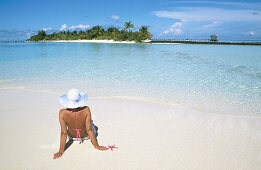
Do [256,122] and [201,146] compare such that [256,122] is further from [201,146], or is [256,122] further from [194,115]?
[201,146]

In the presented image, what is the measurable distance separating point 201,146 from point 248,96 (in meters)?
4.66

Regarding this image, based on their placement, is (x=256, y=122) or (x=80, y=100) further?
(x=256, y=122)

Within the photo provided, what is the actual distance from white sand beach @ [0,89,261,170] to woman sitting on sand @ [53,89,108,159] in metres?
0.30

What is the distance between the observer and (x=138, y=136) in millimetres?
3734

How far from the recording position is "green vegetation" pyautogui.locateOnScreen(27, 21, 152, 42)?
252ft

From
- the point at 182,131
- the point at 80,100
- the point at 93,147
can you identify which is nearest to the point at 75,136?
the point at 93,147

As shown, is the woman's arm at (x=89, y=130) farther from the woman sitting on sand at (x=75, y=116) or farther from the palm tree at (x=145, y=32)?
the palm tree at (x=145, y=32)

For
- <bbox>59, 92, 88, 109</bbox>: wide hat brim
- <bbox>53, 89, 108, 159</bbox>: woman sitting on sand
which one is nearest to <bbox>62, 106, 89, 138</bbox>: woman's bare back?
<bbox>53, 89, 108, 159</bbox>: woman sitting on sand

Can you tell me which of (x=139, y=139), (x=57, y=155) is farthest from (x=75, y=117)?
(x=139, y=139)

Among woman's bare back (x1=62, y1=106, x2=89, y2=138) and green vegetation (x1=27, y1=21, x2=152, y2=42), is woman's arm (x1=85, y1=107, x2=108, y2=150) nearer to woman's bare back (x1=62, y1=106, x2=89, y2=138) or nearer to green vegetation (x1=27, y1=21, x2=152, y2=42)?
woman's bare back (x1=62, y1=106, x2=89, y2=138)

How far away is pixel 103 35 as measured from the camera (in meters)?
95.7

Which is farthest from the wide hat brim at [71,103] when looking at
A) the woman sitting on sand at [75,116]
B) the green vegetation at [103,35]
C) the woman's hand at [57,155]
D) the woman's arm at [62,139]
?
the green vegetation at [103,35]

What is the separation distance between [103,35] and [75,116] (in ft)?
320

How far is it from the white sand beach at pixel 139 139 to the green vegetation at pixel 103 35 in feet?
235
